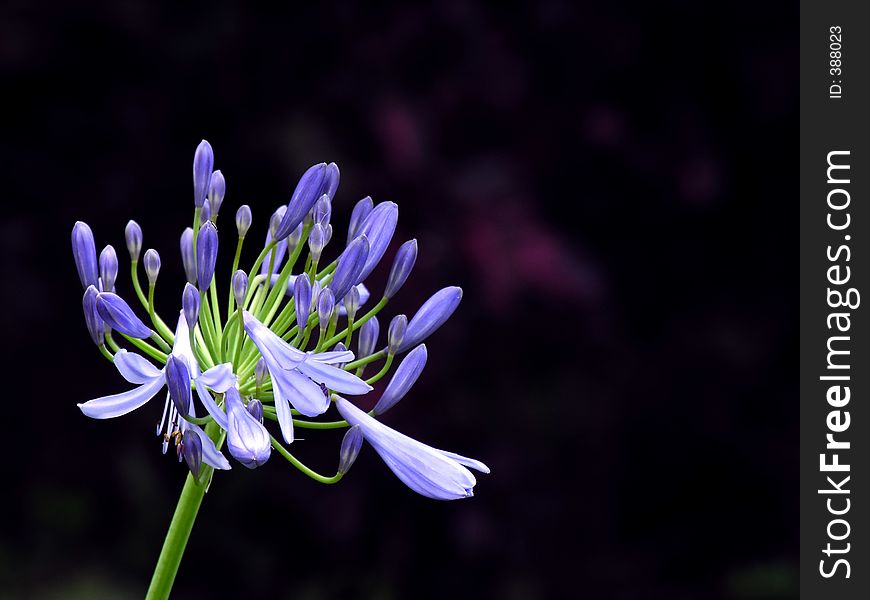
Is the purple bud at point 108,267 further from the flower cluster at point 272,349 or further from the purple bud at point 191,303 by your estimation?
the purple bud at point 191,303

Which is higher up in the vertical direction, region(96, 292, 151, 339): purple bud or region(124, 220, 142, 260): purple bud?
region(124, 220, 142, 260): purple bud

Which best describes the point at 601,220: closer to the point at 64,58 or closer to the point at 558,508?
the point at 558,508

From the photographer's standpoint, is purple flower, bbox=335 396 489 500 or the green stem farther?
purple flower, bbox=335 396 489 500

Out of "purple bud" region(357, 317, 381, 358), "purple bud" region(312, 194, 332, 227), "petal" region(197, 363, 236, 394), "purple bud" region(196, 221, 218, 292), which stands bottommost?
"petal" region(197, 363, 236, 394)

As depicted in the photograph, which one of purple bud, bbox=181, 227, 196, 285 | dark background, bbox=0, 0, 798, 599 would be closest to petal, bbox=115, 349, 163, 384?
purple bud, bbox=181, 227, 196, 285

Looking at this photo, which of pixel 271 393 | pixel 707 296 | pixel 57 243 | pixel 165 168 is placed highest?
pixel 707 296

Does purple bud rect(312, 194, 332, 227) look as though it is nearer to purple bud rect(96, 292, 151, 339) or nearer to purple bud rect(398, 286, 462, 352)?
purple bud rect(398, 286, 462, 352)

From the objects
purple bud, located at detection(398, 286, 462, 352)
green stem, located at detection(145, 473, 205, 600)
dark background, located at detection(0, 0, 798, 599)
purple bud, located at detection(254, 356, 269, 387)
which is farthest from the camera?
dark background, located at detection(0, 0, 798, 599)

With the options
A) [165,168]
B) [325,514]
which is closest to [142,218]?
[165,168]

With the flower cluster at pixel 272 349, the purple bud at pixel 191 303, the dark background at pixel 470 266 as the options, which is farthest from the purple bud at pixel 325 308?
the dark background at pixel 470 266
